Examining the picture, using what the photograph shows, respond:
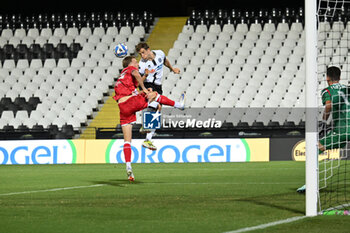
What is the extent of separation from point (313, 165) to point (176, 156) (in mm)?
14848

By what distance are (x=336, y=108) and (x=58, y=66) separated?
20606mm

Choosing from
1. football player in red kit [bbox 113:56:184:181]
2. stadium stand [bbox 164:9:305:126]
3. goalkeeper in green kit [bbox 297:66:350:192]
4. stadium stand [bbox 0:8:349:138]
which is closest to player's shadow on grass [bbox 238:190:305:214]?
goalkeeper in green kit [bbox 297:66:350:192]

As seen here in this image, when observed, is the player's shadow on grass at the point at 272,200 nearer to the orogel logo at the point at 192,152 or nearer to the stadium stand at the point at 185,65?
the orogel logo at the point at 192,152

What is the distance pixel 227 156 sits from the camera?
68.9ft

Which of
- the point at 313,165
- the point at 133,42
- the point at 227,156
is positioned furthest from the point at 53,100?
the point at 313,165

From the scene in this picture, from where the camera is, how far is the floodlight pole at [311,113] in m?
6.31

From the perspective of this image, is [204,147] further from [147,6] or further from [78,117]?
[147,6]

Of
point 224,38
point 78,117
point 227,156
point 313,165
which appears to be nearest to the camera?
point 313,165

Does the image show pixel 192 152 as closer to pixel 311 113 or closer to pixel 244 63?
pixel 244 63

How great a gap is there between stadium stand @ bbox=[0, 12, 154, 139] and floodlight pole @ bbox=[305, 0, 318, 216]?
1780cm

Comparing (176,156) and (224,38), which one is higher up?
(224,38)

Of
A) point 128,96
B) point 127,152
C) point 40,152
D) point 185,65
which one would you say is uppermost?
point 185,65

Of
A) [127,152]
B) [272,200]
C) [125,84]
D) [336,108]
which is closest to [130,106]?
[125,84]

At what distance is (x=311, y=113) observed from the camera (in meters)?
6.41
